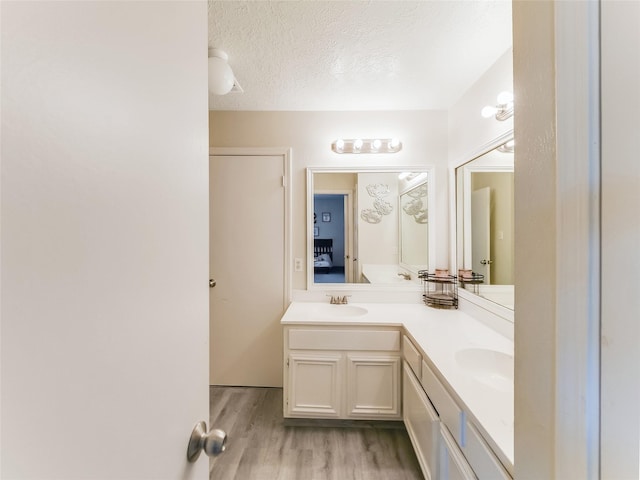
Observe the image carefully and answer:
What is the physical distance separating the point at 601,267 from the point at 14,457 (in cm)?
67

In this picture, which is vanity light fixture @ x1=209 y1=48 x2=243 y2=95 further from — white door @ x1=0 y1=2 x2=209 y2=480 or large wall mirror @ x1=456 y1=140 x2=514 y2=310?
large wall mirror @ x1=456 y1=140 x2=514 y2=310

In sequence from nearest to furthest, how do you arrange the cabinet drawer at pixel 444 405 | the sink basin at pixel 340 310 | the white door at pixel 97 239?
the white door at pixel 97 239 < the cabinet drawer at pixel 444 405 < the sink basin at pixel 340 310

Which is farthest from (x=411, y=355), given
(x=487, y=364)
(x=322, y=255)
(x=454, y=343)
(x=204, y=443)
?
(x=204, y=443)

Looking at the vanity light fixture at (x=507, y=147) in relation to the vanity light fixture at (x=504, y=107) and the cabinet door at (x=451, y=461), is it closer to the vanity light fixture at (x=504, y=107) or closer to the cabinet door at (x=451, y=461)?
the vanity light fixture at (x=504, y=107)

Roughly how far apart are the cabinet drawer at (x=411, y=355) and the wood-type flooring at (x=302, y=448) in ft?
1.87

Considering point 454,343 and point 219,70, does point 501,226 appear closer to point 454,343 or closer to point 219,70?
point 454,343

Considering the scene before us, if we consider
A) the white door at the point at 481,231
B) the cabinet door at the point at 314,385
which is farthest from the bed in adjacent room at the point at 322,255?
the white door at the point at 481,231

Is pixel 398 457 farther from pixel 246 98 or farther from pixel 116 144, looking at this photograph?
pixel 246 98

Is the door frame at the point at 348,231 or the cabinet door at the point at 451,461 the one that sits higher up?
the door frame at the point at 348,231

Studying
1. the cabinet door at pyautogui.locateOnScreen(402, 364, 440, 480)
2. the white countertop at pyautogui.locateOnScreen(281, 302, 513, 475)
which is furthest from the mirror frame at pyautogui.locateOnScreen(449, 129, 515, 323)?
the cabinet door at pyautogui.locateOnScreen(402, 364, 440, 480)

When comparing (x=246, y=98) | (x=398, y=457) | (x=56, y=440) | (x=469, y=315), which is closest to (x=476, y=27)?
(x=246, y=98)

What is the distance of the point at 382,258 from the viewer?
2289mm

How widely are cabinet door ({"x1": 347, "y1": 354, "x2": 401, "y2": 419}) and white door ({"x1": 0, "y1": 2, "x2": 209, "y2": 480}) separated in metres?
1.41

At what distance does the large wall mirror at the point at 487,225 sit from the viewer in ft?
4.91
